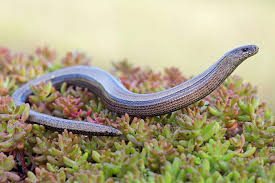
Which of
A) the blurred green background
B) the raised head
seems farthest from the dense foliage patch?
the blurred green background

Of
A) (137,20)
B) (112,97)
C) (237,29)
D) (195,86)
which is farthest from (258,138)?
(137,20)

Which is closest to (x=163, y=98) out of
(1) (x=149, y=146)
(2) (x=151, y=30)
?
(1) (x=149, y=146)

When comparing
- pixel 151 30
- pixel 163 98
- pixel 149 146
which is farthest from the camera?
pixel 151 30

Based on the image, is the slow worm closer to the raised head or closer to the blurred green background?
the raised head

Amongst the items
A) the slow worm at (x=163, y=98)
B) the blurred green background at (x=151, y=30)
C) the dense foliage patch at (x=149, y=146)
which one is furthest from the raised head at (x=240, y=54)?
the blurred green background at (x=151, y=30)

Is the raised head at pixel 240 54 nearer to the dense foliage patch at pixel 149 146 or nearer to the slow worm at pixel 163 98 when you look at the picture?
the slow worm at pixel 163 98

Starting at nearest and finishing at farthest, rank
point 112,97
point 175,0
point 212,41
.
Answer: point 112,97 → point 212,41 → point 175,0

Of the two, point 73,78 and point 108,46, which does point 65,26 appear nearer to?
point 108,46

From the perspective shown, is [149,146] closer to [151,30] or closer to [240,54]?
[240,54]
